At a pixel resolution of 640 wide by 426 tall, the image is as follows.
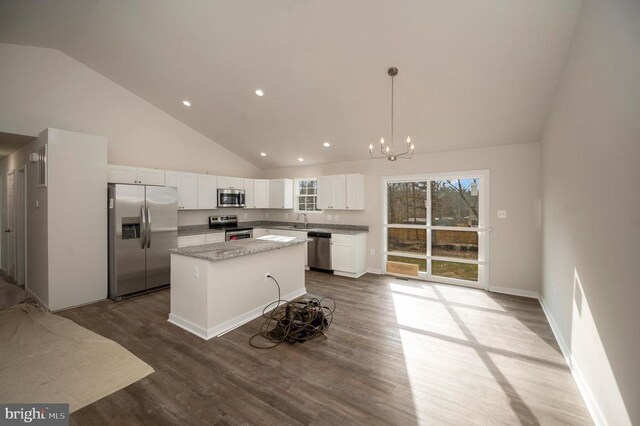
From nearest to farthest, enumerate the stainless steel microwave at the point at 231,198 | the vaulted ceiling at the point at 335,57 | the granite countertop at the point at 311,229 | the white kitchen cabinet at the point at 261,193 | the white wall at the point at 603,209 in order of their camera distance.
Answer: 1. the white wall at the point at 603,209
2. the vaulted ceiling at the point at 335,57
3. the granite countertop at the point at 311,229
4. the stainless steel microwave at the point at 231,198
5. the white kitchen cabinet at the point at 261,193

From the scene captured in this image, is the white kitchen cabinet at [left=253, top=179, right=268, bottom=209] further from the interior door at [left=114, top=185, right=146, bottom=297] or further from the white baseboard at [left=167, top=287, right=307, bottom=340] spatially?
the white baseboard at [left=167, top=287, right=307, bottom=340]

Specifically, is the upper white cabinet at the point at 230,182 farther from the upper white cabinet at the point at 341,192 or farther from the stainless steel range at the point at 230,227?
the upper white cabinet at the point at 341,192

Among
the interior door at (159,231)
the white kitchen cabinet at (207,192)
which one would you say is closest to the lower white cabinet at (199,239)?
the interior door at (159,231)

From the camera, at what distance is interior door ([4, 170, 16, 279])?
4895mm

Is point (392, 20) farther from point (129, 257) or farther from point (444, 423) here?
point (129, 257)

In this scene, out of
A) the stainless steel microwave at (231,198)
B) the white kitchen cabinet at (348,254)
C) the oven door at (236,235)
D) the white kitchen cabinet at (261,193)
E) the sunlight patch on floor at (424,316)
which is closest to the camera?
the sunlight patch on floor at (424,316)

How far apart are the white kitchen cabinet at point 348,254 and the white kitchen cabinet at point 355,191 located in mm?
679

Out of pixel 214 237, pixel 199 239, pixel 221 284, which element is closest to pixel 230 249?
pixel 221 284

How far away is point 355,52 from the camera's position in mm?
3100

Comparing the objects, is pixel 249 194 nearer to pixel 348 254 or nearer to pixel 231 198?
pixel 231 198

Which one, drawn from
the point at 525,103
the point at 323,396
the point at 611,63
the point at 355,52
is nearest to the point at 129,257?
the point at 323,396

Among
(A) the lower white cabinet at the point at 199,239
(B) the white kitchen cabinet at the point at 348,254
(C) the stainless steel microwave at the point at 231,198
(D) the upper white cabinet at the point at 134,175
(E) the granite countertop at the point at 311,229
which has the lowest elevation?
(B) the white kitchen cabinet at the point at 348,254

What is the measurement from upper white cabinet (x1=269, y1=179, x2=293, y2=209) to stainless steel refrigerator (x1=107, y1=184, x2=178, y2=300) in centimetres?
258

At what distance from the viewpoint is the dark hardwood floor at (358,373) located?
6.10ft
